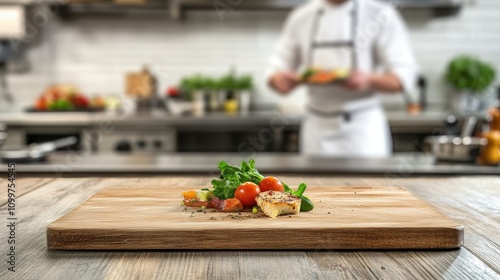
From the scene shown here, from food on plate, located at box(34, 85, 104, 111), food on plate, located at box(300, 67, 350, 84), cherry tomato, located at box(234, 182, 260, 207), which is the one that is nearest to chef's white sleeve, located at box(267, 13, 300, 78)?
food on plate, located at box(300, 67, 350, 84)

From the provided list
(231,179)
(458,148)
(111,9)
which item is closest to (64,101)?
(111,9)

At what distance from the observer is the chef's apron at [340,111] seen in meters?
3.80

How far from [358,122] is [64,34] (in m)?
3.06

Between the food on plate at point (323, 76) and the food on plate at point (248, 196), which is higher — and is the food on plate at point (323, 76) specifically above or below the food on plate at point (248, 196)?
above

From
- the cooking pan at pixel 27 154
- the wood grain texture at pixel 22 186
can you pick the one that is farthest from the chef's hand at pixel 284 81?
the wood grain texture at pixel 22 186

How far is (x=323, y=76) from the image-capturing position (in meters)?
3.53

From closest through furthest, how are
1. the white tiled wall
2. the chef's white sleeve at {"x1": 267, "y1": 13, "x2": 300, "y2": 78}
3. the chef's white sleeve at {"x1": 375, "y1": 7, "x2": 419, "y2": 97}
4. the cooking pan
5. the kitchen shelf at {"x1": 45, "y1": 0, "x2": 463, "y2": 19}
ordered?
the cooking pan
the chef's white sleeve at {"x1": 375, "y1": 7, "x2": 419, "y2": 97}
the chef's white sleeve at {"x1": 267, "y1": 13, "x2": 300, "y2": 78}
the kitchen shelf at {"x1": 45, "y1": 0, "x2": 463, "y2": 19}
the white tiled wall

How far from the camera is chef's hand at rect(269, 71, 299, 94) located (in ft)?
12.2

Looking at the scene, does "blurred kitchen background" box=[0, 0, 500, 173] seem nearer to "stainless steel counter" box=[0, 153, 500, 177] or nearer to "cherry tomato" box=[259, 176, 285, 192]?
"stainless steel counter" box=[0, 153, 500, 177]

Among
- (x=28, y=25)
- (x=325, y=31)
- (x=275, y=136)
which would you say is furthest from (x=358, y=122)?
(x=28, y=25)

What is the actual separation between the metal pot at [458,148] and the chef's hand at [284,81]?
0.95m

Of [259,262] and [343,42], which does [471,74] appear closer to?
[343,42]

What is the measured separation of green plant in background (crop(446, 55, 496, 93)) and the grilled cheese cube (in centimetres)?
437

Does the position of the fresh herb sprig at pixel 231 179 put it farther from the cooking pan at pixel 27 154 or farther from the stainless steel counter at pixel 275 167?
the cooking pan at pixel 27 154
